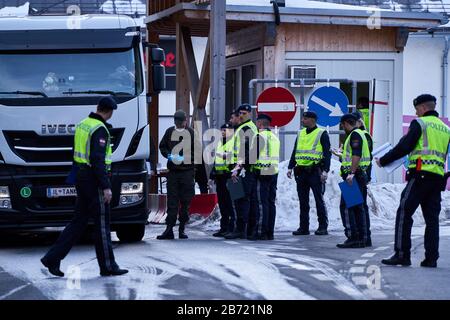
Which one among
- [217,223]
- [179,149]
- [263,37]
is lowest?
[217,223]

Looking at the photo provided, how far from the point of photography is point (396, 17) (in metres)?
25.3

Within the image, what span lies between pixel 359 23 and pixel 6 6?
2195 cm

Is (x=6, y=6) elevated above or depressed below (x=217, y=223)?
above

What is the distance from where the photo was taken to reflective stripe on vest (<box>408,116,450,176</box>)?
13195 millimetres

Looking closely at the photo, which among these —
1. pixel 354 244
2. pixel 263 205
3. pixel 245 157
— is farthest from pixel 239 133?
pixel 354 244

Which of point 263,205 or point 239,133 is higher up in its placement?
point 239,133

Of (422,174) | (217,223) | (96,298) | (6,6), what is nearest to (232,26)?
(217,223)

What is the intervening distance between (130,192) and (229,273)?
4.04 meters

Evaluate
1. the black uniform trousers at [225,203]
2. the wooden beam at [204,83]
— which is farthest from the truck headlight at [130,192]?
the wooden beam at [204,83]

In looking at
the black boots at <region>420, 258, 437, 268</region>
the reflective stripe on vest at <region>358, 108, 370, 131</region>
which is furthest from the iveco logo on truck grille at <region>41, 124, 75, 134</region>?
the reflective stripe on vest at <region>358, 108, 370, 131</region>

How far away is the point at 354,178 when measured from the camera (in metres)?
16.2

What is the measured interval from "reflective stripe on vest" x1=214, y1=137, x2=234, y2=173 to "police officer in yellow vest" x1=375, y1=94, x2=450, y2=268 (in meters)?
4.90

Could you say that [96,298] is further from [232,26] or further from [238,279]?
[232,26]

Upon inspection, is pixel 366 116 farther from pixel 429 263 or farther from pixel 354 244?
pixel 429 263
